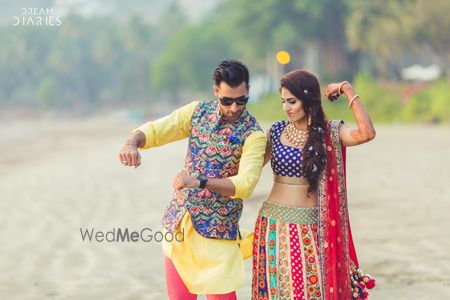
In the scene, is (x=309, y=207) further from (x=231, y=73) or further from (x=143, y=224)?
(x=143, y=224)

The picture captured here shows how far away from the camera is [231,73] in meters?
3.46

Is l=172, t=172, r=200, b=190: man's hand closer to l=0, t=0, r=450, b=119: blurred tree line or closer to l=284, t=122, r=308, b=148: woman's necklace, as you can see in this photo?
l=284, t=122, r=308, b=148: woman's necklace

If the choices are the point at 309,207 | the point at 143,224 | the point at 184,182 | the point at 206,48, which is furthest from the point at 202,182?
the point at 206,48

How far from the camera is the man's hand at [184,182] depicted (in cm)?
323

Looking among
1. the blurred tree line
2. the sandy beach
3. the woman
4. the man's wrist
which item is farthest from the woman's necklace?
the blurred tree line

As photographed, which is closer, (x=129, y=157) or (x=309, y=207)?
(x=129, y=157)

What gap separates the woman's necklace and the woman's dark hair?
42 mm

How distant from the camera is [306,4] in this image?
39.5m

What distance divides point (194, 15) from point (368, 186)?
181m

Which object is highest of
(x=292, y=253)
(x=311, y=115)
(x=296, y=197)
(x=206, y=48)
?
(x=206, y=48)

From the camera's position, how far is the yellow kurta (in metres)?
3.51

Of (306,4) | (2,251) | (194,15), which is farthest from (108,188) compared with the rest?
(194,15)

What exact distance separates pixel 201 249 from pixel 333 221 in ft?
2.23

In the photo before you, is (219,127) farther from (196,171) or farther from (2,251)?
(2,251)
